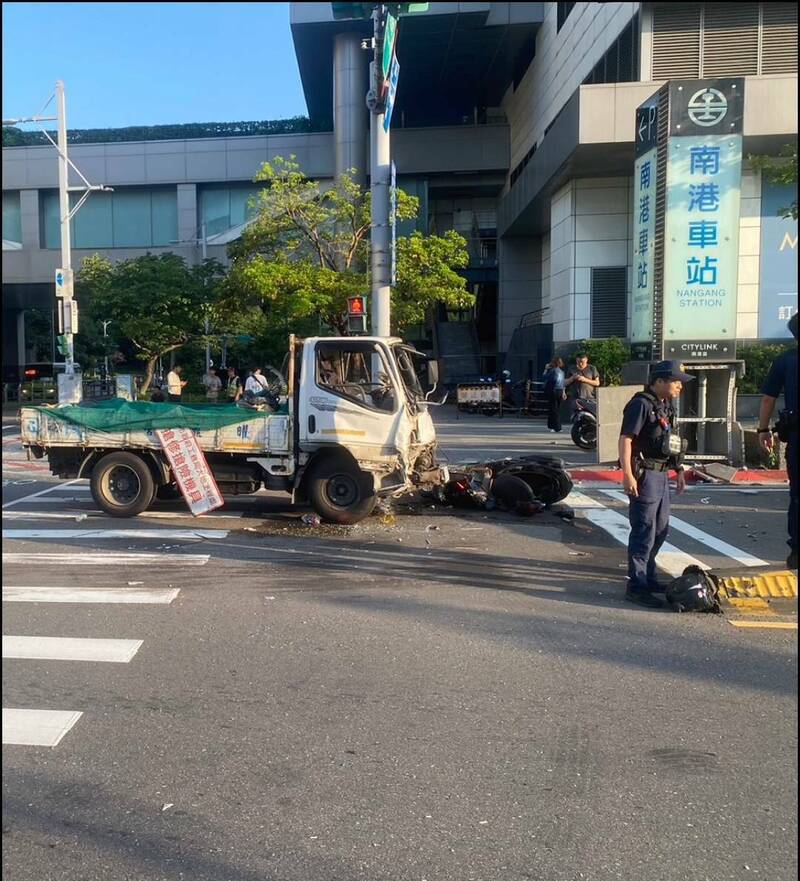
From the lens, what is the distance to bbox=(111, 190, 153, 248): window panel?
4566cm

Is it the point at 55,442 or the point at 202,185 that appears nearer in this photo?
the point at 55,442

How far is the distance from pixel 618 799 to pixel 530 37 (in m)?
33.8

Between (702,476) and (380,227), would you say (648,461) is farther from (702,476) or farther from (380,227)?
(380,227)

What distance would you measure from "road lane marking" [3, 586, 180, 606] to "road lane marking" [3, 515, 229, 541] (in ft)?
6.89

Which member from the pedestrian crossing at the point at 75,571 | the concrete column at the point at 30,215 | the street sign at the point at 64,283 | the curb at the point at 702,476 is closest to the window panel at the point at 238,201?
the concrete column at the point at 30,215

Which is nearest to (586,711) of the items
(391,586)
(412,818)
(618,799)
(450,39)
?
(618,799)

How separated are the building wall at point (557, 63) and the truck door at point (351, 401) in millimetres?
14394

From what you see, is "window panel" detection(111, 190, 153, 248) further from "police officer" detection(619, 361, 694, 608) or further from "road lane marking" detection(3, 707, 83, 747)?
"road lane marking" detection(3, 707, 83, 747)

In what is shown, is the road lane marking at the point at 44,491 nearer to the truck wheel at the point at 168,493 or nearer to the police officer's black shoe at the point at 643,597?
the truck wheel at the point at 168,493

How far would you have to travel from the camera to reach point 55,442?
417 inches

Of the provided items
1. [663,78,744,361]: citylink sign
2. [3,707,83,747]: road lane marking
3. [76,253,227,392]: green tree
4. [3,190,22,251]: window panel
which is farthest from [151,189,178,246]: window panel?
[3,707,83,747]: road lane marking

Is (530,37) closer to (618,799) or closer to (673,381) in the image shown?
(673,381)

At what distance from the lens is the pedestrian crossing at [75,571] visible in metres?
4.72

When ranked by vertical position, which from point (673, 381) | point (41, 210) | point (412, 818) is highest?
point (41, 210)
